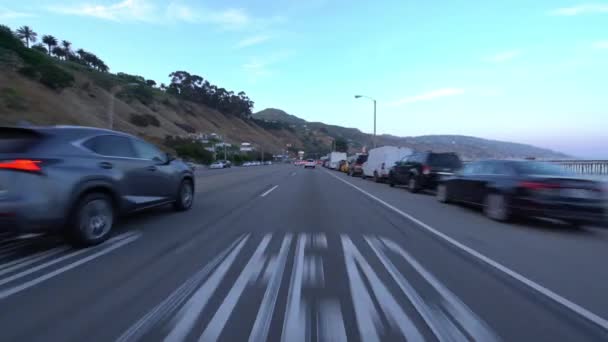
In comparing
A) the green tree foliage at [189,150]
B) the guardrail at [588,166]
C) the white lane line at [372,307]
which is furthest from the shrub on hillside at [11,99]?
the guardrail at [588,166]

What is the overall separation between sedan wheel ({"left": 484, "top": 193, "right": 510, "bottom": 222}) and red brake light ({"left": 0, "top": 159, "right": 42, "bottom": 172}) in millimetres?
8462

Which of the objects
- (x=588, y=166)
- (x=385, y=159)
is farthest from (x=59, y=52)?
(x=588, y=166)

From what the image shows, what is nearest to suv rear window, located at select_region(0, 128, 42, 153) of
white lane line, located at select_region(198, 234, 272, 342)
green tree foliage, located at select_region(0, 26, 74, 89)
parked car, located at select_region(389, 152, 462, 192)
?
white lane line, located at select_region(198, 234, 272, 342)

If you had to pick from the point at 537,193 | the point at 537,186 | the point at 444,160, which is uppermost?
the point at 444,160

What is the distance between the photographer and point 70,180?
16.4 ft

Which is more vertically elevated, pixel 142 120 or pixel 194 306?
pixel 142 120

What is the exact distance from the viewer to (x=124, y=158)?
6.41m

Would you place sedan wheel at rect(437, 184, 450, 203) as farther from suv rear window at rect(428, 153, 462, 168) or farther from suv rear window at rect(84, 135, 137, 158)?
suv rear window at rect(84, 135, 137, 158)

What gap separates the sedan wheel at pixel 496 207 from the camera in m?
7.74

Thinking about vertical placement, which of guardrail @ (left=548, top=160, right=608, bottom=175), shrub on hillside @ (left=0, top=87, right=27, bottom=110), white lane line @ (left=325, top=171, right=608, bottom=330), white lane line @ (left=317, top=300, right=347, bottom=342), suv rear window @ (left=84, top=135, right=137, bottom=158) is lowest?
white lane line @ (left=317, top=300, right=347, bottom=342)

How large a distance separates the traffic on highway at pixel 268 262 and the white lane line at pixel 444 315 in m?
0.02

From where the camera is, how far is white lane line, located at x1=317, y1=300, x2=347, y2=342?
2.95 meters

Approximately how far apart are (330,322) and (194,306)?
1.33 m

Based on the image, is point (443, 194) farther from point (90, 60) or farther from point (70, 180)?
point (90, 60)
